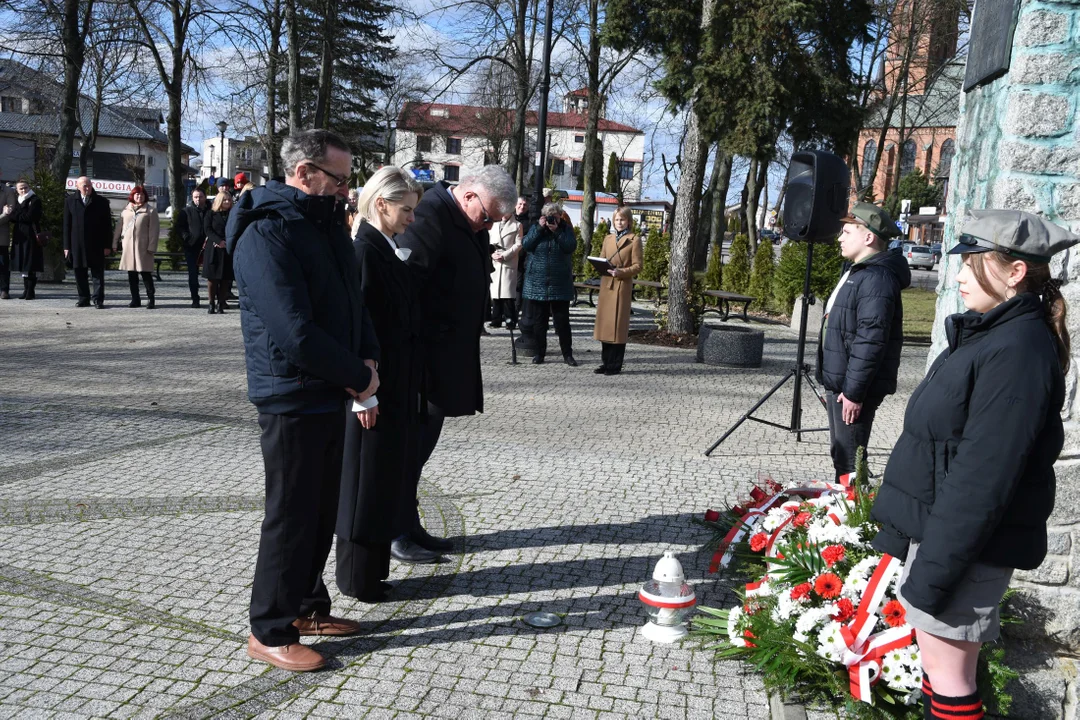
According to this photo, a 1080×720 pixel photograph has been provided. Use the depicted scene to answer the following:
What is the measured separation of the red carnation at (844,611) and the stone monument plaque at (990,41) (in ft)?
7.38

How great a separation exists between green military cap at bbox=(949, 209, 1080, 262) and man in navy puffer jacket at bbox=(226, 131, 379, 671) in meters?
2.14

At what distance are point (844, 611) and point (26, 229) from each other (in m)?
14.6

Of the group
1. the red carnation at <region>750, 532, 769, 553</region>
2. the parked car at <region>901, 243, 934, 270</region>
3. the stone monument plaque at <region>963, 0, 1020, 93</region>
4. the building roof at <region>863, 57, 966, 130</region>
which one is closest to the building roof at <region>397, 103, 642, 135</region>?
the building roof at <region>863, 57, 966, 130</region>

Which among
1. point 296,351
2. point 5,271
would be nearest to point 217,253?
point 5,271

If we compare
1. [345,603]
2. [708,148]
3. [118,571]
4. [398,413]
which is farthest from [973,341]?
[708,148]

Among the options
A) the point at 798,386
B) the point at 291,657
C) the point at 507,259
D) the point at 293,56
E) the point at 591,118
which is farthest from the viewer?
the point at 591,118

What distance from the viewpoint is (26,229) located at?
1476cm

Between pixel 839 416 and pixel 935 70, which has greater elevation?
pixel 935 70

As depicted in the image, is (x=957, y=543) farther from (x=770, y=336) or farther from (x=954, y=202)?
(x=770, y=336)

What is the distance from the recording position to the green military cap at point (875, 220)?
534 cm

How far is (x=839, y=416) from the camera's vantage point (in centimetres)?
555

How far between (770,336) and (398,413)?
12.8 metres

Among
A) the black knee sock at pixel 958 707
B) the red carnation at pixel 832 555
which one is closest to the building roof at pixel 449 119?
the red carnation at pixel 832 555

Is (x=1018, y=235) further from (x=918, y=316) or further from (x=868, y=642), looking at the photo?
(x=918, y=316)
